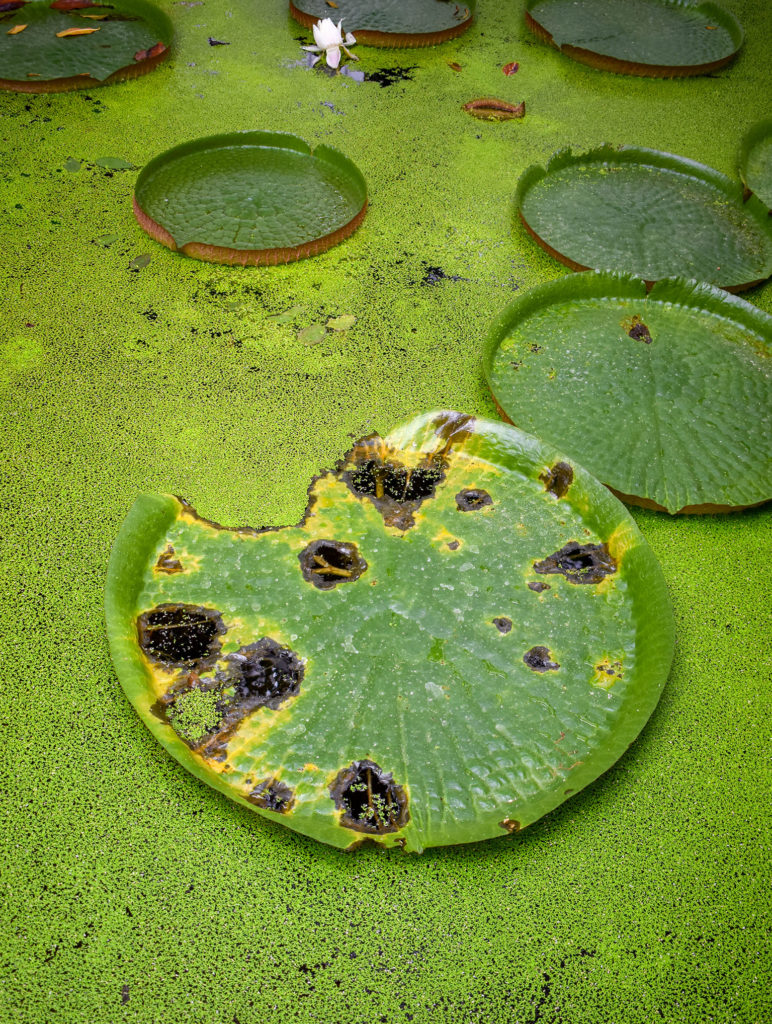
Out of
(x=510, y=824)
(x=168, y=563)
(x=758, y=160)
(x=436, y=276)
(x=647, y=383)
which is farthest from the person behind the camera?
(x=758, y=160)

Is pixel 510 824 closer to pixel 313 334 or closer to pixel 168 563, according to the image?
pixel 168 563

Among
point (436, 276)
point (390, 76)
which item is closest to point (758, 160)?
point (436, 276)

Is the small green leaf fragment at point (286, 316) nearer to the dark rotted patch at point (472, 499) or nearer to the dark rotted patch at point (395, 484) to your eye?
the dark rotted patch at point (395, 484)

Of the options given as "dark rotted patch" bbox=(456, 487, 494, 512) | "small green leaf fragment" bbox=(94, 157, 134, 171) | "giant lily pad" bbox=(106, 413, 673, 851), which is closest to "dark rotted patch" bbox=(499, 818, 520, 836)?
"giant lily pad" bbox=(106, 413, 673, 851)

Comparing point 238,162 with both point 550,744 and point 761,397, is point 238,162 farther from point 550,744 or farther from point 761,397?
point 550,744

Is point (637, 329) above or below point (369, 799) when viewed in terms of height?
above

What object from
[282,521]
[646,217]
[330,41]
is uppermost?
[330,41]

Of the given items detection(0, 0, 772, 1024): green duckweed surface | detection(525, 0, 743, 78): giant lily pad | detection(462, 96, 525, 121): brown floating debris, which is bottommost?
detection(0, 0, 772, 1024): green duckweed surface

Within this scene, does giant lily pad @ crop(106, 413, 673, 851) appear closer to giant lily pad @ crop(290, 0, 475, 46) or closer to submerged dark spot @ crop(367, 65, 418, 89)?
submerged dark spot @ crop(367, 65, 418, 89)
